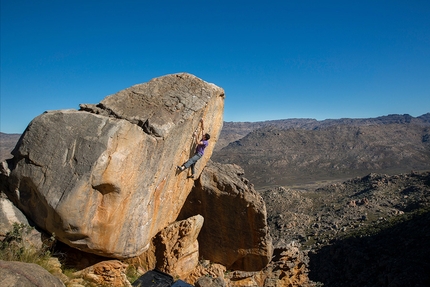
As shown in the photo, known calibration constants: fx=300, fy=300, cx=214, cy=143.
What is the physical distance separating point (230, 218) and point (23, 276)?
9.30 m

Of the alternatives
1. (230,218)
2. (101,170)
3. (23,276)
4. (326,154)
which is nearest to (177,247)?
(230,218)

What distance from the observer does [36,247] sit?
7.41m

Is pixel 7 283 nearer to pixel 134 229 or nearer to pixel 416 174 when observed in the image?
pixel 134 229

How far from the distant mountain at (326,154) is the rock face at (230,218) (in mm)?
64443

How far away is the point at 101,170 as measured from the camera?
7.21m

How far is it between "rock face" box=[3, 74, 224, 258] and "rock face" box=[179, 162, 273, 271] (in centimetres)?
349

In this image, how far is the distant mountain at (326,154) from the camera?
92.9 meters

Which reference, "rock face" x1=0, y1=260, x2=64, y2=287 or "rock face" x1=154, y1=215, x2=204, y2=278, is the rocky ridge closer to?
"rock face" x1=154, y1=215, x2=204, y2=278

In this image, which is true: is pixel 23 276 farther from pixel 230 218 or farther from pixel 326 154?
pixel 326 154

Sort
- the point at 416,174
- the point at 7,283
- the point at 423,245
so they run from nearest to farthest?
the point at 7,283 → the point at 423,245 → the point at 416,174

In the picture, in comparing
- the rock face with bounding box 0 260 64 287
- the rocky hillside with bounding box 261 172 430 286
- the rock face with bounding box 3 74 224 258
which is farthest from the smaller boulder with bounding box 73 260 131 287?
the rocky hillside with bounding box 261 172 430 286

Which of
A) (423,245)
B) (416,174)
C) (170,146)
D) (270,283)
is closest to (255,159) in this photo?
(416,174)

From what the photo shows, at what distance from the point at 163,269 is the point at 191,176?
3.61m

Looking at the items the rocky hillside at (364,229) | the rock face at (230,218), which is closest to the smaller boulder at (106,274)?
the rock face at (230,218)
